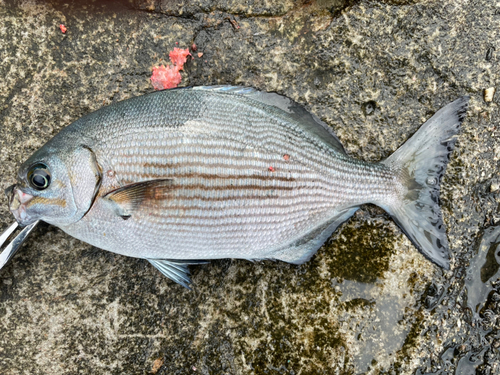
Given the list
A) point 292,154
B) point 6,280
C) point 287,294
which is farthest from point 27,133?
point 287,294

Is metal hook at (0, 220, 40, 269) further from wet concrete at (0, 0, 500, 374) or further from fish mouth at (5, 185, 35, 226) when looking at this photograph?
fish mouth at (5, 185, 35, 226)

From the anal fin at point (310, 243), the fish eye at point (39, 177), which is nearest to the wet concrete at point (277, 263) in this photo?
the anal fin at point (310, 243)

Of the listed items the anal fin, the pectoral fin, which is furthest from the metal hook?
the anal fin

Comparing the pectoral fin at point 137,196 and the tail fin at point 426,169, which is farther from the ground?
the tail fin at point 426,169

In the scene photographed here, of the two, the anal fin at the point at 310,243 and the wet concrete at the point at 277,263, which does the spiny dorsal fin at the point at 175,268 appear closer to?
the wet concrete at the point at 277,263

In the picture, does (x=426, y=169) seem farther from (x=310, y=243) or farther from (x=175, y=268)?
(x=175, y=268)

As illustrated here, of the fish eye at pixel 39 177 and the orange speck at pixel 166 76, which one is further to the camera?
the orange speck at pixel 166 76
